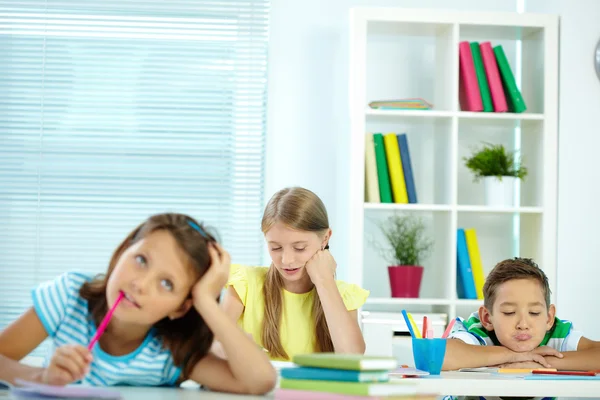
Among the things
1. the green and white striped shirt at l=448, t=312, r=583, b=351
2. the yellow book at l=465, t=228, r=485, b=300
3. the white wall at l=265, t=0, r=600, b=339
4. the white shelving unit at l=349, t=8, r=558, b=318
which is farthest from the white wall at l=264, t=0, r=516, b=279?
the green and white striped shirt at l=448, t=312, r=583, b=351

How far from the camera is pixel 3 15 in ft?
13.2

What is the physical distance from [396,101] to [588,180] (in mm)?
927

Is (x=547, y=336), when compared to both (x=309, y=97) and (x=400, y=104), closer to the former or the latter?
(x=400, y=104)

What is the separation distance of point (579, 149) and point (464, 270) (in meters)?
0.75

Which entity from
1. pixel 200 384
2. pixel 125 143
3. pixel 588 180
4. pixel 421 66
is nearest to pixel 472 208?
pixel 588 180

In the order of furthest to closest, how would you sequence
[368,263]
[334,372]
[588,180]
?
[368,263]
[588,180]
[334,372]

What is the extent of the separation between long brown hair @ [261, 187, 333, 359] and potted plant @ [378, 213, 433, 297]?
1299mm

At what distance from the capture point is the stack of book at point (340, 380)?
110 centimetres

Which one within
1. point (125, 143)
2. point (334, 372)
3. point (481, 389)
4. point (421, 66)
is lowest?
point (481, 389)

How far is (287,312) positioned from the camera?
90.9 inches

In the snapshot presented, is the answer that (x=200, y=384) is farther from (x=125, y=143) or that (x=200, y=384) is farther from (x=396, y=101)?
(x=125, y=143)

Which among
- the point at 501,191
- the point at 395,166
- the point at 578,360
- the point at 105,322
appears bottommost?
the point at 578,360

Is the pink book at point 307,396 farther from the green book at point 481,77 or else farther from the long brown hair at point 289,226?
the green book at point 481,77

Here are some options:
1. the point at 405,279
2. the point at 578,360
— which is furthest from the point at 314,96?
the point at 578,360
